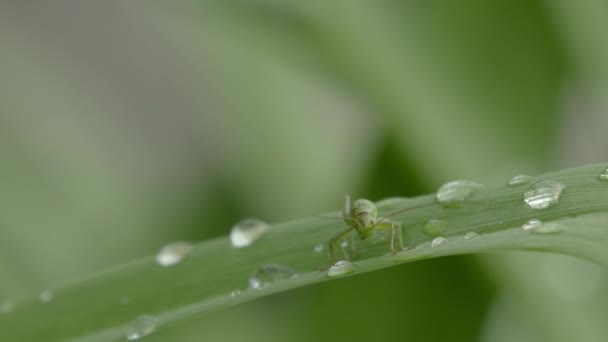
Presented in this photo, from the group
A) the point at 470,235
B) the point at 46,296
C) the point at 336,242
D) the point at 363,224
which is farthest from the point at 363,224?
the point at 46,296

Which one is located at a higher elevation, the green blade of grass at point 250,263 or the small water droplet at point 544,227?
the green blade of grass at point 250,263

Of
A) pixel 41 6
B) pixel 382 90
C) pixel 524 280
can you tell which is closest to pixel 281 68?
pixel 382 90

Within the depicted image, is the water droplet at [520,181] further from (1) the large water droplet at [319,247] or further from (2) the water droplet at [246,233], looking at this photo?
(2) the water droplet at [246,233]

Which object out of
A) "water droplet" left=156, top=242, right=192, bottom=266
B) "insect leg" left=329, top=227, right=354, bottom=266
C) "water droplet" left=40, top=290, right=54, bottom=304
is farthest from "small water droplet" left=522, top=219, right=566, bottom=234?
"water droplet" left=40, top=290, right=54, bottom=304

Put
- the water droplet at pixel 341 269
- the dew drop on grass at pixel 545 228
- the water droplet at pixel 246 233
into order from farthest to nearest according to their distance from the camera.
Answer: the water droplet at pixel 246 233
the water droplet at pixel 341 269
the dew drop on grass at pixel 545 228

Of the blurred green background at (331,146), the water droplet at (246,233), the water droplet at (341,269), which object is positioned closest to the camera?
the water droplet at (341,269)

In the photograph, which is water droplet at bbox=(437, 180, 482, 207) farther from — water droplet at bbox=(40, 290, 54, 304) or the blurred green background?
water droplet at bbox=(40, 290, 54, 304)

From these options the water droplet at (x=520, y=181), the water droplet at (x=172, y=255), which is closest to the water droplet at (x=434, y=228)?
the water droplet at (x=520, y=181)

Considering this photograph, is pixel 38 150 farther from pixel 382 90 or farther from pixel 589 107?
pixel 589 107

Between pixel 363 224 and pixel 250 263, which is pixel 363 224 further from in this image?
pixel 250 263
